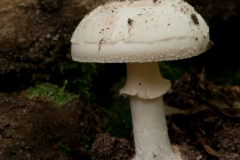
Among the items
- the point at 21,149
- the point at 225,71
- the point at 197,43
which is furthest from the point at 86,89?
the point at 225,71

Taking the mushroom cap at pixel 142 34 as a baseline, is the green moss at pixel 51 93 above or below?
below

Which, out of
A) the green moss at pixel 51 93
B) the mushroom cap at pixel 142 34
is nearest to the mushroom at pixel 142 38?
the mushroom cap at pixel 142 34

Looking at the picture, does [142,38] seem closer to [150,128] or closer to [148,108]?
[148,108]

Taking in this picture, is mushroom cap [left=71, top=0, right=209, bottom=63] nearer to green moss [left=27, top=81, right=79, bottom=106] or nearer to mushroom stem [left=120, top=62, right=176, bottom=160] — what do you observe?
mushroom stem [left=120, top=62, right=176, bottom=160]

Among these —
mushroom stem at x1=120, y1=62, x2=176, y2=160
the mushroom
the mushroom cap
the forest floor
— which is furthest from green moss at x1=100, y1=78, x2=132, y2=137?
the mushroom cap

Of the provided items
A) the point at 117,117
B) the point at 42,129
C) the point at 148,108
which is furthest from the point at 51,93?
the point at 148,108

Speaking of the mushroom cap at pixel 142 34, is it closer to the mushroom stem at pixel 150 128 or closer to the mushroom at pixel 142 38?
the mushroom at pixel 142 38

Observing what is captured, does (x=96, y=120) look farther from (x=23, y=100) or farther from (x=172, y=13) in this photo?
(x=172, y=13)
